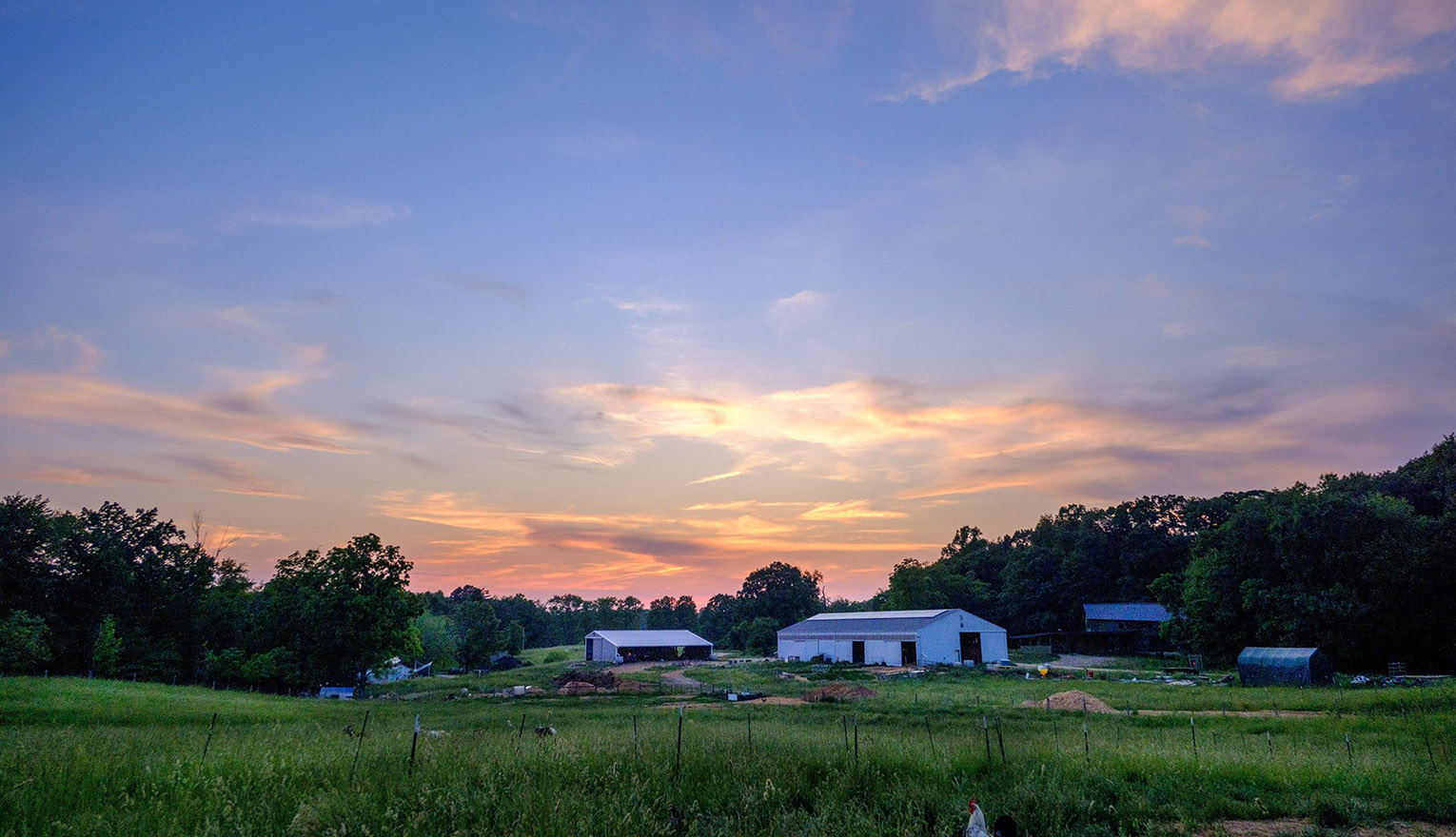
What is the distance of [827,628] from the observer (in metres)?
85.0

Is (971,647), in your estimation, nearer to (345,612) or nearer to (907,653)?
(907,653)

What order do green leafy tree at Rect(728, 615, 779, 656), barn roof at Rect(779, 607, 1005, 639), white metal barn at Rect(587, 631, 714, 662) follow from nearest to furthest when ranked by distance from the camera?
barn roof at Rect(779, 607, 1005, 639), white metal barn at Rect(587, 631, 714, 662), green leafy tree at Rect(728, 615, 779, 656)

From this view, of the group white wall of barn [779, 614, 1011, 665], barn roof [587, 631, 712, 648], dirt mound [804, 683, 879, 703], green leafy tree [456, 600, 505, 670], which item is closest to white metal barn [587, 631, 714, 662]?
barn roof [587, 631, 712, 648]

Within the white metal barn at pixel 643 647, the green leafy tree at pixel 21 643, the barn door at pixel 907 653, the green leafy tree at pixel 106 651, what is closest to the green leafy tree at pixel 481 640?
the white metal barn at pixel 643 647

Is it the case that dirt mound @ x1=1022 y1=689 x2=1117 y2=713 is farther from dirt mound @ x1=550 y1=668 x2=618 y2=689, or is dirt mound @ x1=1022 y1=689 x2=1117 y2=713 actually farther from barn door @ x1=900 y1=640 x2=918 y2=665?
barn door @ x1=900 y1=640 x2=918 y2=665

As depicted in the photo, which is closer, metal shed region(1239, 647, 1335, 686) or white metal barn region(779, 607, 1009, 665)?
metal shed region(1239, 647, 1335, 686)

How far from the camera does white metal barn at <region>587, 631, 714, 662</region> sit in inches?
3836

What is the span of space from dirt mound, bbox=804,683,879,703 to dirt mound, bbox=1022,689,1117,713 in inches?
383

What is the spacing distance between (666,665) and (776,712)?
53597 millimetres

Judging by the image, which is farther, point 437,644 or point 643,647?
point 437,644

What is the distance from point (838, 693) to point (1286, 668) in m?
27.9

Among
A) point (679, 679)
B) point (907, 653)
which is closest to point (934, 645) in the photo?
point (907, 653)

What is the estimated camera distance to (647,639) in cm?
10056

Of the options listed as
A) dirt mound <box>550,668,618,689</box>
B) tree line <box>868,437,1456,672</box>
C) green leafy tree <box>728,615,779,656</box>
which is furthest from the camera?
green leafy tree <box>728,615,779,656</box>
